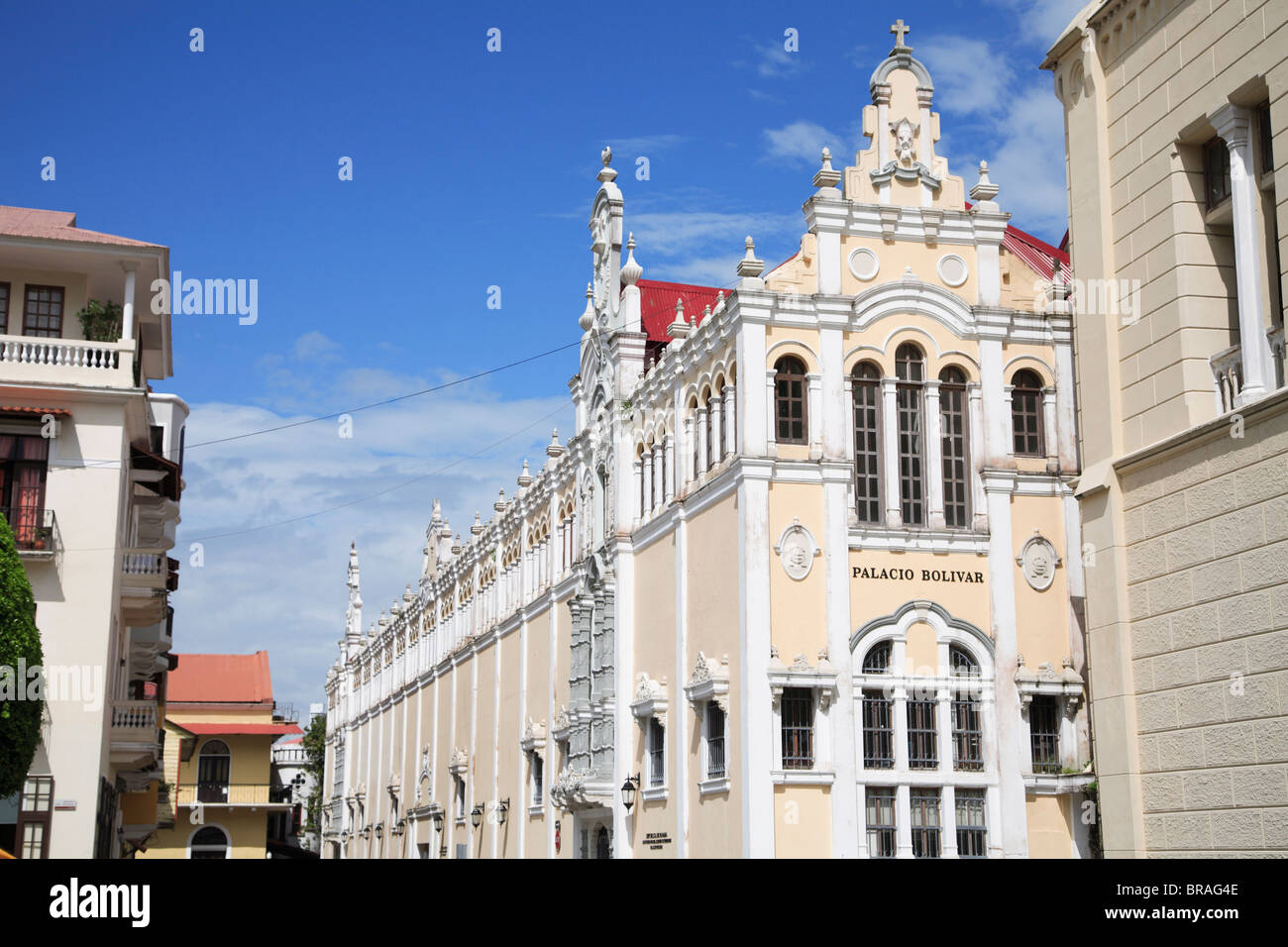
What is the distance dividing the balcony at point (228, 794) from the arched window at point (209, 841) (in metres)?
1.73

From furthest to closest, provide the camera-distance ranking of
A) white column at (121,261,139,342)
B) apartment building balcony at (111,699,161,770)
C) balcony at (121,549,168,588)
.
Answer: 1. balcony at (121,549,168,588)
2. apartment building balcony at (111,699,161,770)
3. white column at (121,261,139,342)

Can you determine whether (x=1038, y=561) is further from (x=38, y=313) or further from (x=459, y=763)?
(x=459, y=763)

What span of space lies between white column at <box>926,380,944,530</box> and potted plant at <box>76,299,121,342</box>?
17182mm

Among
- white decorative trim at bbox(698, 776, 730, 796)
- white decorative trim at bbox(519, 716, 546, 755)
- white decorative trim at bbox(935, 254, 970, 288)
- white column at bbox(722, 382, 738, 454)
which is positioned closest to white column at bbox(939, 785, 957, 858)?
white decorative trim at bbox(698, 776, 730, 796)

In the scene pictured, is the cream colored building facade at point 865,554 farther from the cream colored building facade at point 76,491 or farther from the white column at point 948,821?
the cream colored building facade at point 76,491

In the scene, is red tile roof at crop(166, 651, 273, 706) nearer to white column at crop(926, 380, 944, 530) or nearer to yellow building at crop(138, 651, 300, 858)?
yellow building at crop(138, 651, 300, 858)

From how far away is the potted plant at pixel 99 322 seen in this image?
98.4 ft

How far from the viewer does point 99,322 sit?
30078 millimetres

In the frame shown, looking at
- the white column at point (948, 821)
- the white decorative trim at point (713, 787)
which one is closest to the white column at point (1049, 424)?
the white column at point (948, 821)

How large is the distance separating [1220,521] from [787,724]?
14.8m

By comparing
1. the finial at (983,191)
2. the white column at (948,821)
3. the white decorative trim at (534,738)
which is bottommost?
the white column at (948,821)

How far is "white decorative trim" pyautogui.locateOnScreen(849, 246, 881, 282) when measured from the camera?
2970 cm

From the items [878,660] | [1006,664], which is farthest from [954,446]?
[878,660]

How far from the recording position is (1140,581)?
1512cm
